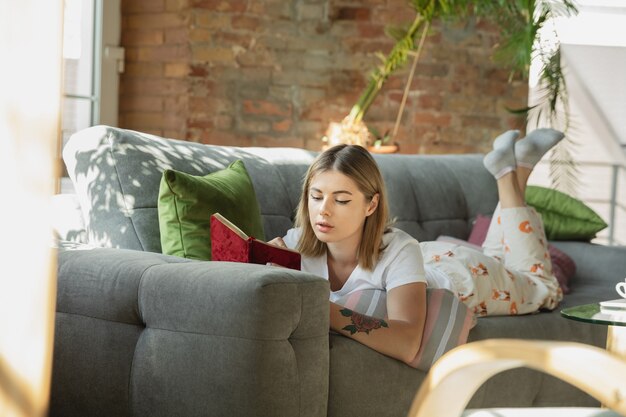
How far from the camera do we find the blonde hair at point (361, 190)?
2598mm

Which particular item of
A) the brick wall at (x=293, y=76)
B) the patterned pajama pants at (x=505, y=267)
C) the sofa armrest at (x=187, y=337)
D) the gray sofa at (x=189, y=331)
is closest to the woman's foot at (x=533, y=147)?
the patterned pajama pants at (x=505, y=267)

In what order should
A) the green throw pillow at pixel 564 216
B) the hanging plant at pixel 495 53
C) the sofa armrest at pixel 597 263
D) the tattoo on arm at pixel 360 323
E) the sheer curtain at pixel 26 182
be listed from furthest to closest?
the hanging plant at pixel 495 53 < the green throw pillow at pixel 564 216 < the sofa armrest at pixel 597 263 < the tattoo on arm at pixel 360 323 < the sheer curtain at pixel 26 182

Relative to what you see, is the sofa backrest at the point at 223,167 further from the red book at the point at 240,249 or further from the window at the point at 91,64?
the window at the point at 91,64

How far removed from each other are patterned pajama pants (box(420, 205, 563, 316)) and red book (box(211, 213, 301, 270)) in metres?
0.79

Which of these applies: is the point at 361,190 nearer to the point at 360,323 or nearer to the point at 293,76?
the point at 360,323

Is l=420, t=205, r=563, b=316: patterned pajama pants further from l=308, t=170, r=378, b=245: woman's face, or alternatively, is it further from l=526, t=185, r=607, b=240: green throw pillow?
l=308, t=170, r=378, b=245: woman's face

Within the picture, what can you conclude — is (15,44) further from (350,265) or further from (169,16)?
(169,16)

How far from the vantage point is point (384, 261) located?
2.61 meters

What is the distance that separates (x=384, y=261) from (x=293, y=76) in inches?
106

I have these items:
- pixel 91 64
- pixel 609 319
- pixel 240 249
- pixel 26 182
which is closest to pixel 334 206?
pixel 240 249

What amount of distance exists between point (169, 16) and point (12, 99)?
4118 millimetres

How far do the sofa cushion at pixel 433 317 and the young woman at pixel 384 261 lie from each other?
5 cm

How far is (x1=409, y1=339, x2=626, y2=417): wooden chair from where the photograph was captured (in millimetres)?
1106

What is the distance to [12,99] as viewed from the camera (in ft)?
3.05
